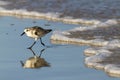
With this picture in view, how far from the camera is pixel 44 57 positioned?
42.0 feet

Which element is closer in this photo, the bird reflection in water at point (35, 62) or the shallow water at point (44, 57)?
the shallow water at point (44, 57)

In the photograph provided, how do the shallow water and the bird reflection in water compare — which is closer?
the shallow water

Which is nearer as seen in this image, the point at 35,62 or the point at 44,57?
the point at 35,62

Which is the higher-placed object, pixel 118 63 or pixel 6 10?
pixel 6 10

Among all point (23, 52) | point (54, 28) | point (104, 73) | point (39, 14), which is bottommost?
point (104, 73)

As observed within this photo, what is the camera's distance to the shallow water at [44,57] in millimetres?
11189

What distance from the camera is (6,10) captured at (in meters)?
20.4

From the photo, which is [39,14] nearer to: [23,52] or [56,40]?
[56,40]

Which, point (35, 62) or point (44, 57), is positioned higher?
point (44, 57)

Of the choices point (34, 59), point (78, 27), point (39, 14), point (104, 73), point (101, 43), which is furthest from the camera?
point (39, 14)

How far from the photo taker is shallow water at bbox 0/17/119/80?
11.2 m

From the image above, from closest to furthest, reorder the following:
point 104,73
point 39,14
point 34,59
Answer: point 104,73
point 34,59
point 39,14

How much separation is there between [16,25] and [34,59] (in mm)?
3996

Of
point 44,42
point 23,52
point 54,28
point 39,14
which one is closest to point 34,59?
point 23,52
